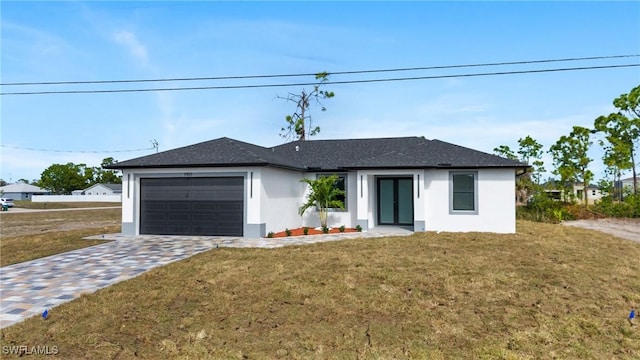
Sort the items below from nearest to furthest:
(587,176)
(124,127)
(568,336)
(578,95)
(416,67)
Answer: (568,336), (416,67), (578,95), (124,127), (587,176)

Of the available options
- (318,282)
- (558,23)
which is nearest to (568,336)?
(318,282)

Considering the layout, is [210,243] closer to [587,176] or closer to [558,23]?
[558,23]

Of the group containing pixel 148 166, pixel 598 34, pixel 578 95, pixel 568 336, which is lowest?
pixel 568 336

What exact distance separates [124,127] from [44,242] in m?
15.3

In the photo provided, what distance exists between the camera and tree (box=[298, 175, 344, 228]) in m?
15.1

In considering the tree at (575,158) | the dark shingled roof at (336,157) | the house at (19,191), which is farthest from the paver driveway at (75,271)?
the house at (19,191)

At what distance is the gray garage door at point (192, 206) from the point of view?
45.5 feet

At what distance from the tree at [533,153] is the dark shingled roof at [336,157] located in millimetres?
22985

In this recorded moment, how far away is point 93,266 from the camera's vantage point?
877 cm

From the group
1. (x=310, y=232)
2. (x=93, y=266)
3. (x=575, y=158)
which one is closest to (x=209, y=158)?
(x=310, y=232)

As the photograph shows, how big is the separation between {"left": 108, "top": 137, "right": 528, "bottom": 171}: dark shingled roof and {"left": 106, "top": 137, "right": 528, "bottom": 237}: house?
0.05 meters

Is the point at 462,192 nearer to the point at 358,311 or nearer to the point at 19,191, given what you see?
the point at 358,311

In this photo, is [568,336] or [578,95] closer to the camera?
[568,336]

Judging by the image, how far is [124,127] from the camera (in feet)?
84.7
